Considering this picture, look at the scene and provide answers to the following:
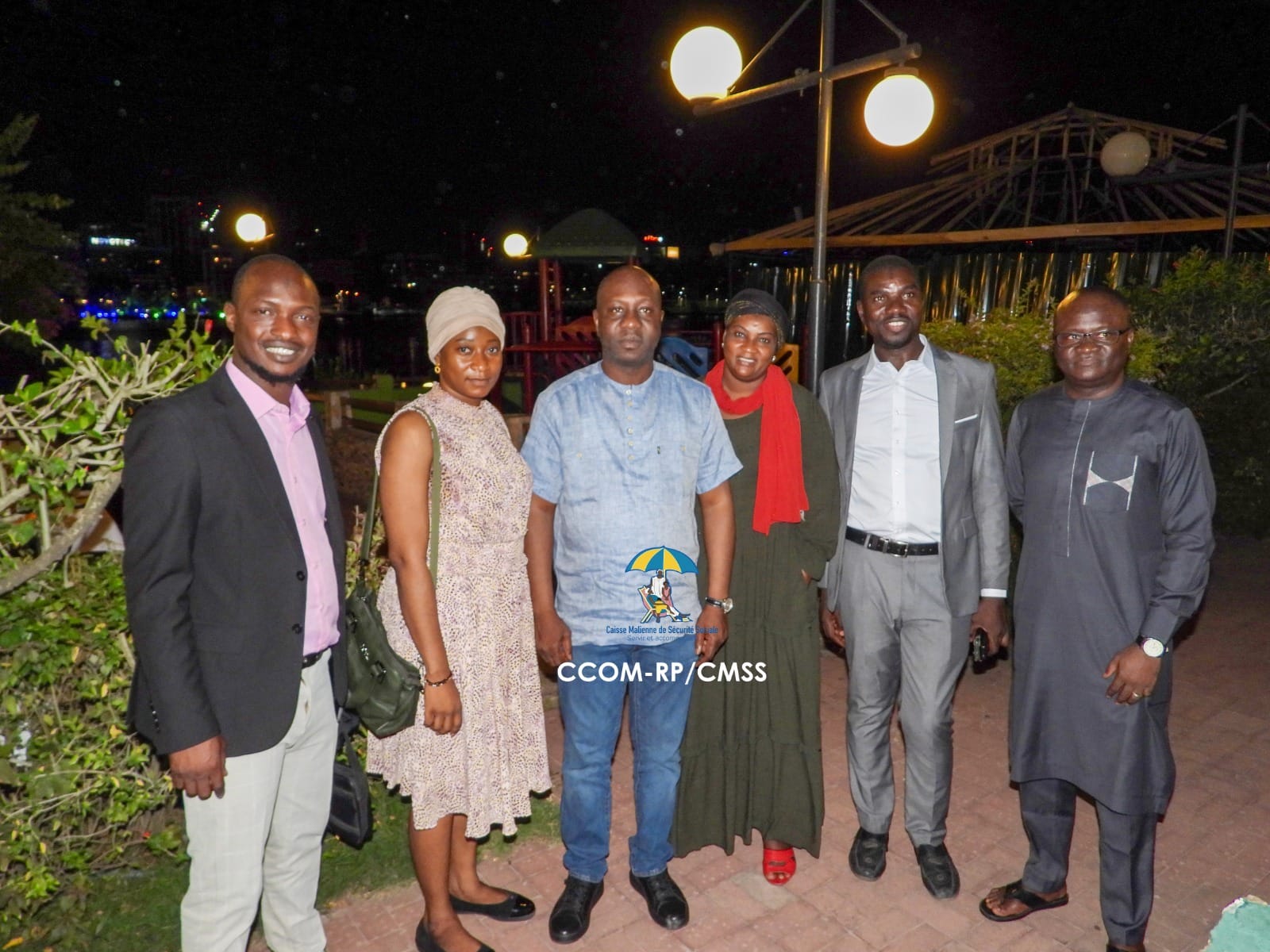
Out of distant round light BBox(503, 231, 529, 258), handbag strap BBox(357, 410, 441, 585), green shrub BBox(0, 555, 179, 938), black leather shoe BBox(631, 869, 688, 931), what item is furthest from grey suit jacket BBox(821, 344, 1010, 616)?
distant round light BBox(503, 231, 529, 258)

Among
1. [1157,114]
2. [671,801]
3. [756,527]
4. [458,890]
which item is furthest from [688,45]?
[1157,114]

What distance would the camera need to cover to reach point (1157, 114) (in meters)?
16.2

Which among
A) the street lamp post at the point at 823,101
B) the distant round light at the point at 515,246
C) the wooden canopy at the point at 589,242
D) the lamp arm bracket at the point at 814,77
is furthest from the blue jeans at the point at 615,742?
the distant round light at the point at 515,246

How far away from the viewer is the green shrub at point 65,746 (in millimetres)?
2727

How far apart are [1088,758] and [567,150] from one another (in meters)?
24.6

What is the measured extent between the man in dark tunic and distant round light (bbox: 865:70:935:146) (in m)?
2.28

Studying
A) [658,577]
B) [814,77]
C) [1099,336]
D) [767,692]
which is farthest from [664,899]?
[814,77]

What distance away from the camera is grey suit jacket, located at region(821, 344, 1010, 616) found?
330 cm

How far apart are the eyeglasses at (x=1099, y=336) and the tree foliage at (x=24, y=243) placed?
37.3 ft

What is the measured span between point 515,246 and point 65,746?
21604mm

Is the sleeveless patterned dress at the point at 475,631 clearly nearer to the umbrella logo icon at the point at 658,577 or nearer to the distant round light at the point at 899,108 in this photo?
the umbrella logo icon at the point at 658,577

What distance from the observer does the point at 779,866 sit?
3.48 m

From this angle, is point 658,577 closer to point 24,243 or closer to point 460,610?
point 460,610

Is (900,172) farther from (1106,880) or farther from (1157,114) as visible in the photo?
(1106,880)
